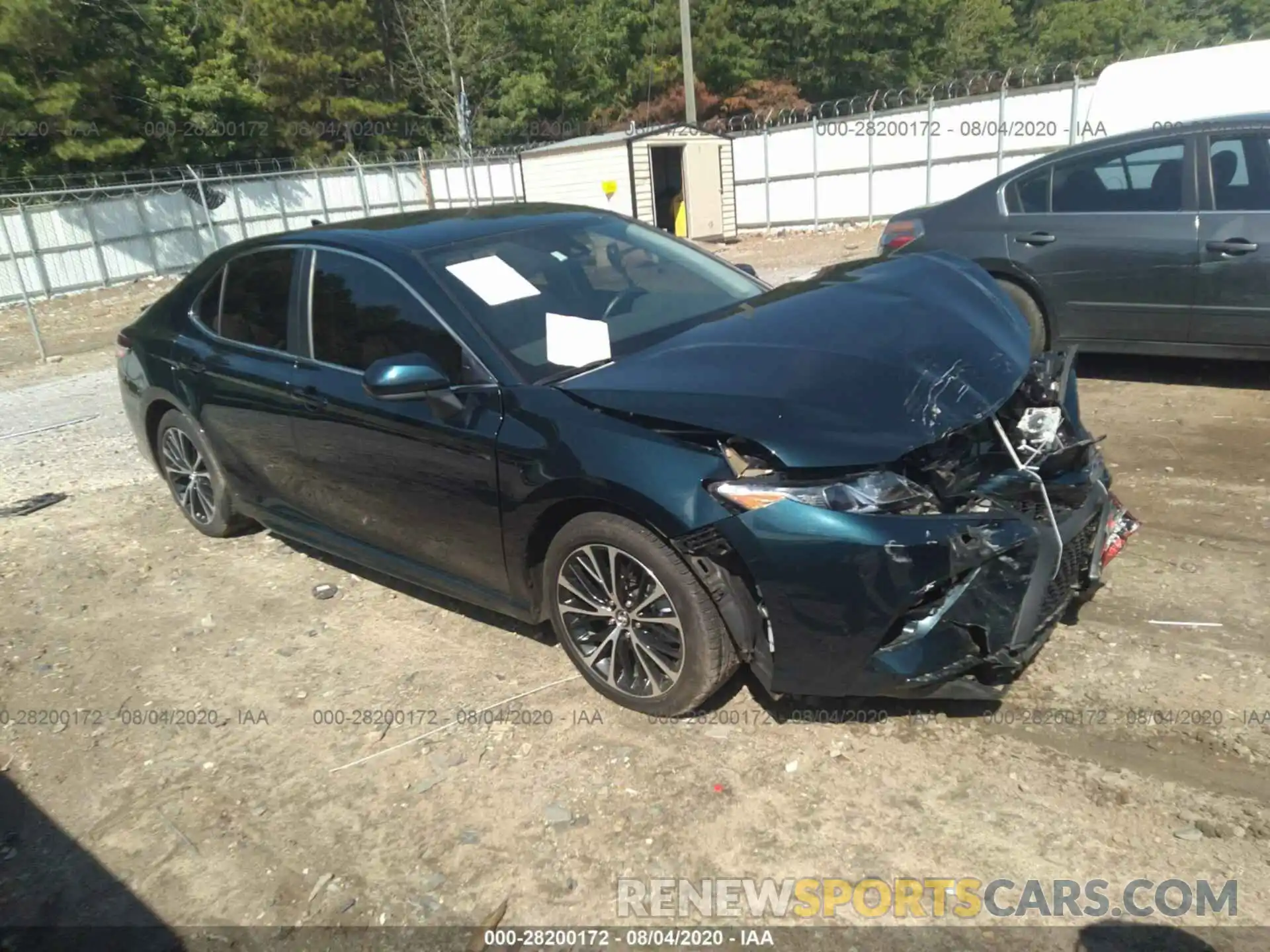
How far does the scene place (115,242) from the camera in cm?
2258

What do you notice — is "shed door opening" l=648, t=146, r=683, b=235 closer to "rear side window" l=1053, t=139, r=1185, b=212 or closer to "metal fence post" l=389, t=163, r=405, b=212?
"metal fence post" l=389, t=163, r=405, b=212

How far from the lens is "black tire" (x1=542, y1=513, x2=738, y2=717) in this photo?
9.53 ft

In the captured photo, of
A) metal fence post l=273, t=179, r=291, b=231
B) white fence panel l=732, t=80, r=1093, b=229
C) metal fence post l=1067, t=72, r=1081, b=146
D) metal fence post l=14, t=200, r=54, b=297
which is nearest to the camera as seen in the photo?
metal fence post l=1067, t=72, r=1081, b=146

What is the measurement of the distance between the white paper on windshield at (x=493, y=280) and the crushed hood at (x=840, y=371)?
21.3 inches

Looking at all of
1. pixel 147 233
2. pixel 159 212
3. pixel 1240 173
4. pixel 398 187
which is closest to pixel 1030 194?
pixel 1240 173

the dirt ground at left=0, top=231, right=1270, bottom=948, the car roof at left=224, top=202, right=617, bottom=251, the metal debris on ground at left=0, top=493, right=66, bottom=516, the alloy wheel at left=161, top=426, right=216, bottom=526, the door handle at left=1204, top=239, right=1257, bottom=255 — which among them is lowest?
the metal debris on ground at left=0, top=493, right=66, bottom=516

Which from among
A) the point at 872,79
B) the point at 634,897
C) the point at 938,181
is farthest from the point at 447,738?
the point at 872,79

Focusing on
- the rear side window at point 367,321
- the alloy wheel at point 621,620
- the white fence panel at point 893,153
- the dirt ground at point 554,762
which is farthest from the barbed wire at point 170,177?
the alloy wheel at point 621,620

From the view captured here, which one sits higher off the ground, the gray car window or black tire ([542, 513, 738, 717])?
the gray car window

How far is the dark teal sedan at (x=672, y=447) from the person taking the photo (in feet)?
8.83

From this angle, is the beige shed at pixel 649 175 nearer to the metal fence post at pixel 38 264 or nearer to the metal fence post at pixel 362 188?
the metal fence post at pixel 362 188

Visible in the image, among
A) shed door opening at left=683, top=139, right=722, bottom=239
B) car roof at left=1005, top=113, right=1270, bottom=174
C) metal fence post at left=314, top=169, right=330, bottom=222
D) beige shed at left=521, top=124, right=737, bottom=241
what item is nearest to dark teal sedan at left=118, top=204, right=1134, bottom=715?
car roof at left=1005, top=113, right=1270, bottom=174

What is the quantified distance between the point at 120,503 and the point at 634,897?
4878 millimetres

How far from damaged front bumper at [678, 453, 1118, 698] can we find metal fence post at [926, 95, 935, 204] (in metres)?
18.8
